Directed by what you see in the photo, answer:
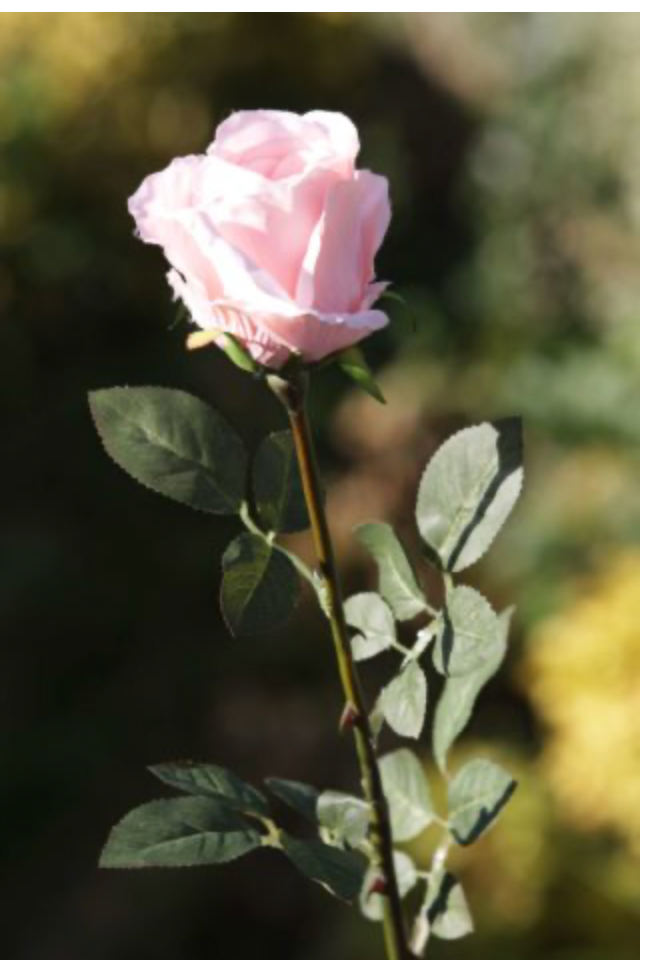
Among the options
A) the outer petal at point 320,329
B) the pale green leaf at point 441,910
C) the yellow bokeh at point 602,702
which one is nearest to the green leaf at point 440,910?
the pale green leaf at point 441,910

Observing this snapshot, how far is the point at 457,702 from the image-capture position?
1.72ft

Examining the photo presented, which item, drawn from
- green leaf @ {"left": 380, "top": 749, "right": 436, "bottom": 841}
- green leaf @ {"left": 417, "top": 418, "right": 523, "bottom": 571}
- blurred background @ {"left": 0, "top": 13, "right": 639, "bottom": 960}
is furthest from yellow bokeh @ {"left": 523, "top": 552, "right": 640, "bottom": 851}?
green leaf @ {"left": 417, "top": 418, "right": 523, "bottom": 571}

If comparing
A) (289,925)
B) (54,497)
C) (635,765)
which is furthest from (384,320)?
(54,497)

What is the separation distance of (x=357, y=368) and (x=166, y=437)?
2.7 inches

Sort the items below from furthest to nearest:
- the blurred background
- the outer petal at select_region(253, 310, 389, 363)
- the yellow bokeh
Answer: the blurred background → the yellow bokeh → the outer petal at select_region(253, 310, 389, 363)

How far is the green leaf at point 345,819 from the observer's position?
18.9 inches

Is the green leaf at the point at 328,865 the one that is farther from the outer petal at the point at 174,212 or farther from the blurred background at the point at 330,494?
the blurred background at the point at 330,494

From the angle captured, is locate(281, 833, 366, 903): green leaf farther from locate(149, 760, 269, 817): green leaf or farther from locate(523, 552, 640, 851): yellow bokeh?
locate(523, 552, 640, 851): yellow bokeh

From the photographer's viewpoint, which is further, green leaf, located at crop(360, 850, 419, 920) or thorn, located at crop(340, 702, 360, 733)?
green leaf, located at crop(360, 850, 419, 920)

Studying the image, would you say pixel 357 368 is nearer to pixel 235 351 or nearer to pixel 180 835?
pixel 235 351

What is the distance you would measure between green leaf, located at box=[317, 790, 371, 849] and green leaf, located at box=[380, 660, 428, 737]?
35 millimetres

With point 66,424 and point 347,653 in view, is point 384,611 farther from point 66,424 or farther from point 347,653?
point 66,424

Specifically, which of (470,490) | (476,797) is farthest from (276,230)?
(476,797)

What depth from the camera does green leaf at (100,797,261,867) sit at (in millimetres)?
441
